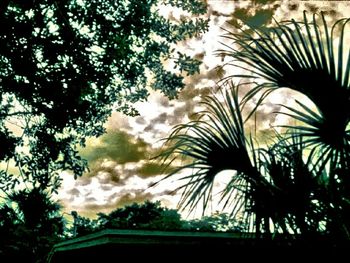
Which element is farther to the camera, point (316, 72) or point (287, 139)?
Result: point (287, 139)

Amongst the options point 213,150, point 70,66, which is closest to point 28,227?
point 70,66

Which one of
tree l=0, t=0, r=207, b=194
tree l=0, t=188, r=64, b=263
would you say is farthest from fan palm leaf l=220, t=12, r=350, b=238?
tree l=0, t=188, r=64, b=263

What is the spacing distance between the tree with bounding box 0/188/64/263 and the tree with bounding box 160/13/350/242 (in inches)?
519

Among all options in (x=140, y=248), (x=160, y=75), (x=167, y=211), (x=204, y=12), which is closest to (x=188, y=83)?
(x=160, y=75)

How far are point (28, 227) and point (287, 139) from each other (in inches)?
762

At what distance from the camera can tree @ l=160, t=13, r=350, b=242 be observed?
8.82 ft

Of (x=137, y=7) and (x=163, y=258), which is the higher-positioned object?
(x=137, y=7)

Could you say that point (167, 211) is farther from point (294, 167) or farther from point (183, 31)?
point (294, 167)

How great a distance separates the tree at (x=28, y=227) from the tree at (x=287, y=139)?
1317 cm

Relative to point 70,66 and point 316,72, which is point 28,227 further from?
point 316,72

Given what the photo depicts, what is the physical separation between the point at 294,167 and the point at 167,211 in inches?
1198

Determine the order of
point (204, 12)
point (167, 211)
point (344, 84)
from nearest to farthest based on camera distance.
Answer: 1. point (344, 84)
2. point (204, 12)
3. point (167, 211)

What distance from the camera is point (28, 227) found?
19938mm

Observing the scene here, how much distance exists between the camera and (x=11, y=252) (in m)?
17.8
